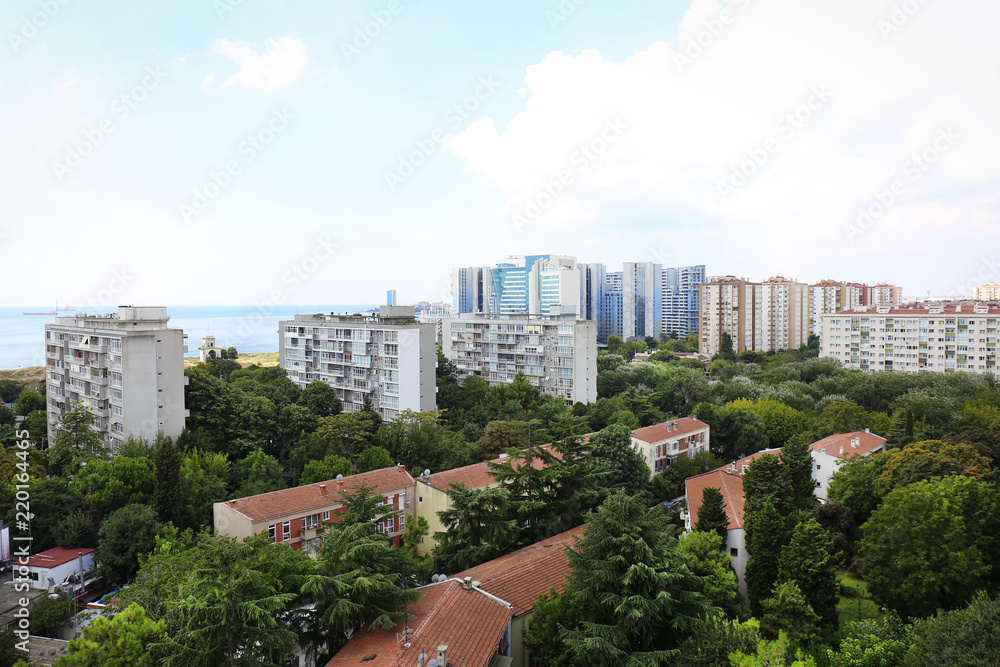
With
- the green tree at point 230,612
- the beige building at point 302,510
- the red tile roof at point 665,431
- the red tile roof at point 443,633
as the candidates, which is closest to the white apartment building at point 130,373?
the beige building at point 302,510

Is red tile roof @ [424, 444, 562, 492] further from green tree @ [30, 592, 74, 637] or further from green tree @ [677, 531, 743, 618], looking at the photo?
green tree @ [30, 592, 74, 637]

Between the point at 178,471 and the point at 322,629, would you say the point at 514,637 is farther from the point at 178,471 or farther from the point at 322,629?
the point at 178,471

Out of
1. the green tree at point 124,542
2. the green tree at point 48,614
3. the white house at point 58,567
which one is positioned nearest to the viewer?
the green tree at point 48,614

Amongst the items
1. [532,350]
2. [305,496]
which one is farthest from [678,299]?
[305,496]

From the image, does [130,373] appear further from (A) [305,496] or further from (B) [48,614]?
(B) [48,614]

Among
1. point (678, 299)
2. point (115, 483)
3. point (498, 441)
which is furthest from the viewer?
point (678, 299)

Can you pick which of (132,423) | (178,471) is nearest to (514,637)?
(178,471)

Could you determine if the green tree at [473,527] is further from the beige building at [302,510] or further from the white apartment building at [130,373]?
the white apartment building at [130,373]
